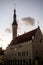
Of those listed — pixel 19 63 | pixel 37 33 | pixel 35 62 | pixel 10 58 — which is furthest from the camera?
pixel 10 58

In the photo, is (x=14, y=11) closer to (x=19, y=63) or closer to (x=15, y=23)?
(x=15, y=23)

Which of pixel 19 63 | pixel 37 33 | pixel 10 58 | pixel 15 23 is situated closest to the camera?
pixel 37 33

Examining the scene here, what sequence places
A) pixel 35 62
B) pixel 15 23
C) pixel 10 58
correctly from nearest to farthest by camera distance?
pixel 35 62, pixel 10 58, pixel 15 23

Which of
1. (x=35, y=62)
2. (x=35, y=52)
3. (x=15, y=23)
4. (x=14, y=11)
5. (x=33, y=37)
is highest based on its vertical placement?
(x=14, y=11)

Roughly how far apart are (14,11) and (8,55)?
15.7m

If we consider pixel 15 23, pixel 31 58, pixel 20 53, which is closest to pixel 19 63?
pixel 20 53

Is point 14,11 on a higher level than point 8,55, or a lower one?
higher

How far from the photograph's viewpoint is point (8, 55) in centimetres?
3744

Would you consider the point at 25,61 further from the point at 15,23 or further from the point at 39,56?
the point at 15,23

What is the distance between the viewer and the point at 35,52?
28172 millimetres

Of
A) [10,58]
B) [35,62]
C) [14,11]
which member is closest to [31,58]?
[35,62]

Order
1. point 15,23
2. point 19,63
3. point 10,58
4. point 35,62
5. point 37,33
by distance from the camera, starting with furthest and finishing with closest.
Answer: point 15,23 < point 10,58 < point 19,63 < point 37,33 < point 35,62

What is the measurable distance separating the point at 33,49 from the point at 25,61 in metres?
3.18

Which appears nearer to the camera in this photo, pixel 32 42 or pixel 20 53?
pixel 32 42
